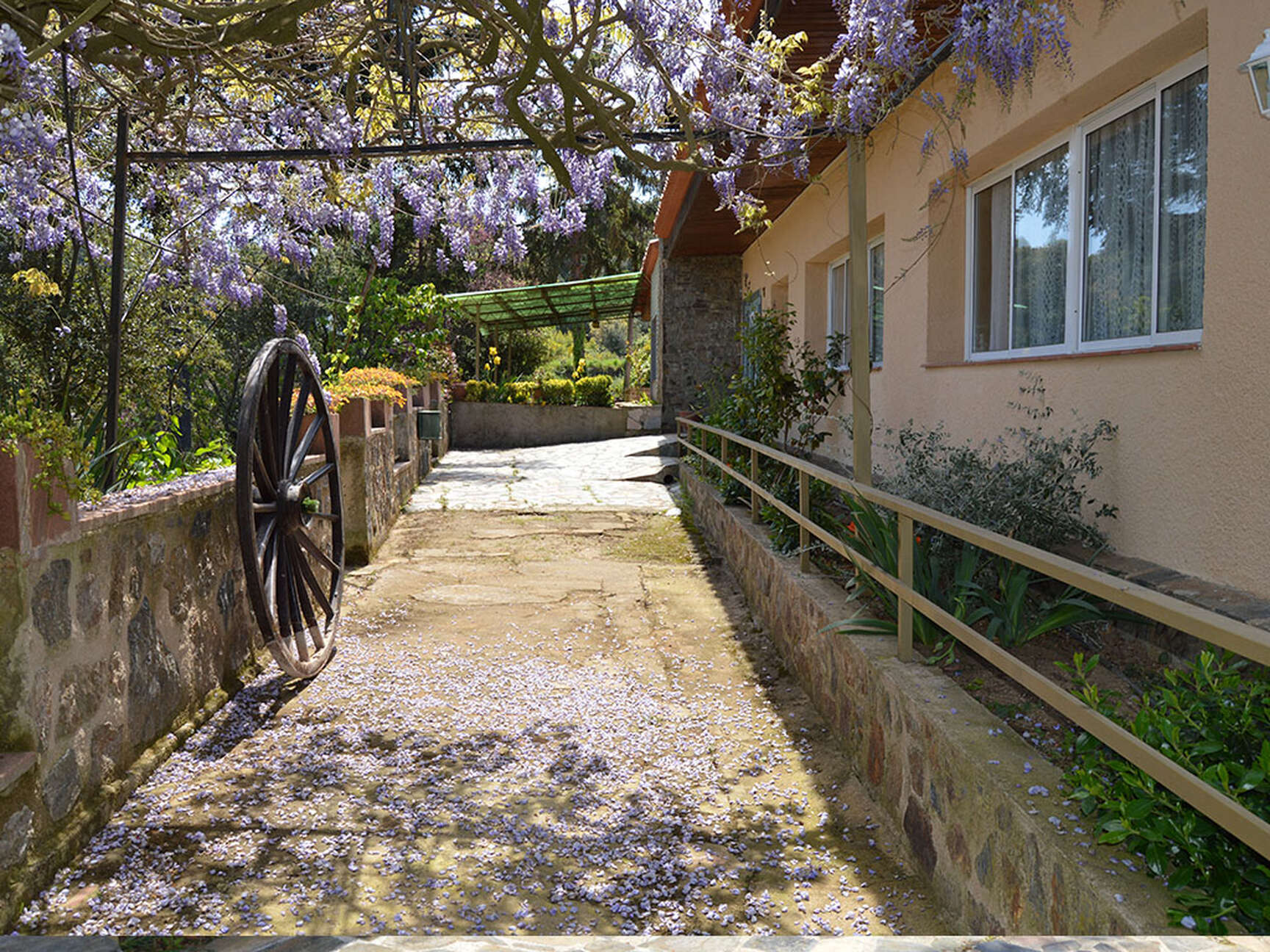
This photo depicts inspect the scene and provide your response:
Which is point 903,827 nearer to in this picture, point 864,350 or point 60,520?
point 864,350

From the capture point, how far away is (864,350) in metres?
4.19

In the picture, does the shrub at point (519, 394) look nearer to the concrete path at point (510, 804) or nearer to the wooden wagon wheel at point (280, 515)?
the concrete path at point (510, 804)

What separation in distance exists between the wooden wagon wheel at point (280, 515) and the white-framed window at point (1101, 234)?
3378 millimetres

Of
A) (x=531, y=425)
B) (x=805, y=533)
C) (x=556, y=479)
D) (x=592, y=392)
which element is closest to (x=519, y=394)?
(x=531, y=425)

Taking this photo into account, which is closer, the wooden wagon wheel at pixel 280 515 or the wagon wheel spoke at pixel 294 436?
the wooden wagon wheel at pixel 280 515

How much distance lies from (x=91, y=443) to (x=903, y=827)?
3.41m

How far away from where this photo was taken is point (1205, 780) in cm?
180

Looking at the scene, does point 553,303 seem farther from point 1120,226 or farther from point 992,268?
point 1120,226

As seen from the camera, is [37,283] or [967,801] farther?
[37,283]

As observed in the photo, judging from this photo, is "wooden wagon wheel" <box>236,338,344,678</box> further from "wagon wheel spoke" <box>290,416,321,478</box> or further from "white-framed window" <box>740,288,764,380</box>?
"white-framed window" <box>740,288,764,380</box>

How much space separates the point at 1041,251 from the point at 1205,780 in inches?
134

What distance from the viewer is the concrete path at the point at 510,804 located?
102 inches

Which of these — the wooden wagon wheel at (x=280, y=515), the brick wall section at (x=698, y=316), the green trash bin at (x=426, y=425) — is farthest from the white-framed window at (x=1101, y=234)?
the brick wall section at (x=698, y=316)

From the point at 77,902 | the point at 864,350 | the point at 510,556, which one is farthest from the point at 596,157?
the point at 77,902
